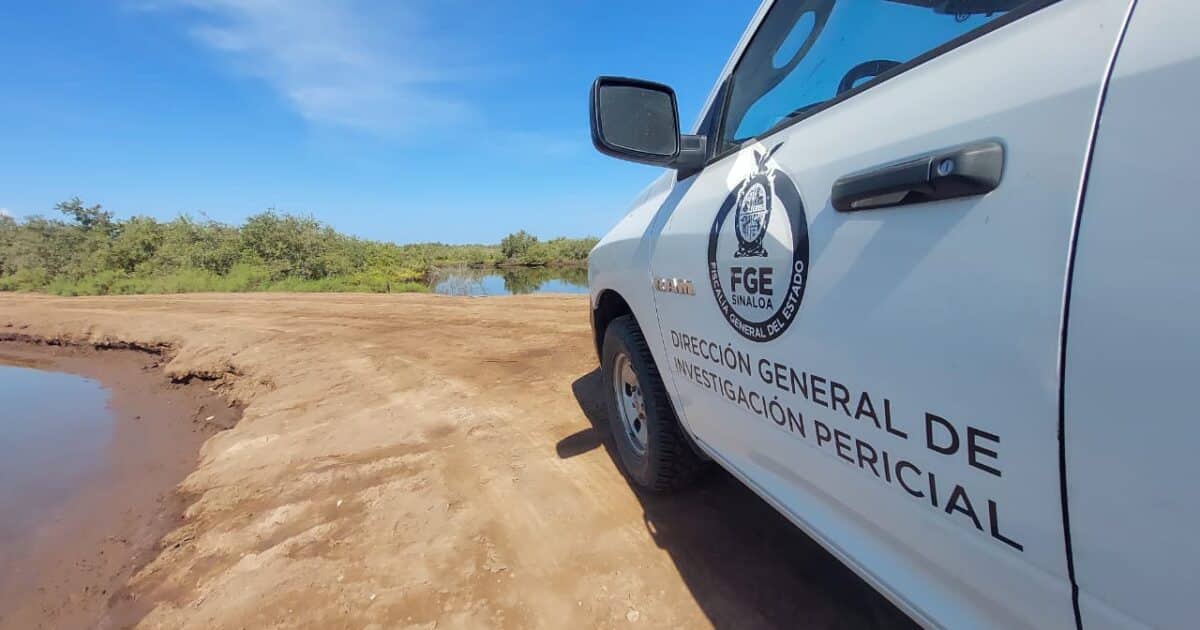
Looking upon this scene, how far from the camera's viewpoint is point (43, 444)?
4879 mm

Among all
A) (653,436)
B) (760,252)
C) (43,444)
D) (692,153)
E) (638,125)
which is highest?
(638,125)

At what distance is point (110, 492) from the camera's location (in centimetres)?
358

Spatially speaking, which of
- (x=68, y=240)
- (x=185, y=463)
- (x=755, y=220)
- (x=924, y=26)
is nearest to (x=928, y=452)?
(x=755, y=220)

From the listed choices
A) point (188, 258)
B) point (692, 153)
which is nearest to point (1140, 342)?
point (692, 153)

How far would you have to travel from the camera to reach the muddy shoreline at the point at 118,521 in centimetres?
231

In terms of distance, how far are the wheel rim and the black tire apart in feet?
0.07

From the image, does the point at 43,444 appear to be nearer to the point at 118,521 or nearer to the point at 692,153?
the point at 118,521

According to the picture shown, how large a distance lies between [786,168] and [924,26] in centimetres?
49

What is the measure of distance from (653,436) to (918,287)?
1601mm

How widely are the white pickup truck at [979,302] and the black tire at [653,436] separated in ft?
2.36

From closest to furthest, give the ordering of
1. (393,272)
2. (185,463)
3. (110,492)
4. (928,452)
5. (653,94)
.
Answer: (928,452), (653,94), (110,492), (185,463), (393,272)

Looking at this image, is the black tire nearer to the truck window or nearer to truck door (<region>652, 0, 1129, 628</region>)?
truck door (<region>652, 0, 1129, 628</region>)

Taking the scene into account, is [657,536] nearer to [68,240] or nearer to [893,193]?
[893,193]

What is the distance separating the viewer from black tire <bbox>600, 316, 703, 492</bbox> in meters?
2.27
